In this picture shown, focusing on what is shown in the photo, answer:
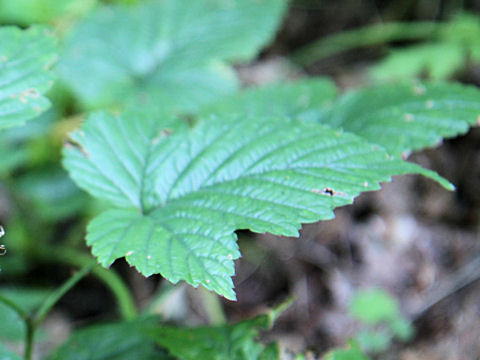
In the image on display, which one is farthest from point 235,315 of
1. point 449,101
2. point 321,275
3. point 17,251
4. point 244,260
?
point 449,101

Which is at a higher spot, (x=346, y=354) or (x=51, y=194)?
(x=346, y=354)

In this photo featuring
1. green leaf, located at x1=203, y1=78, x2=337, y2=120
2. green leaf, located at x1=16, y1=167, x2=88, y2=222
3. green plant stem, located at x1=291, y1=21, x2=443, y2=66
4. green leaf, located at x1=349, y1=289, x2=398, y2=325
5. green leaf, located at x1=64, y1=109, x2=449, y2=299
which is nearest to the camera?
green leaf, located at x1=64, y1=109, x2=449, y2=299

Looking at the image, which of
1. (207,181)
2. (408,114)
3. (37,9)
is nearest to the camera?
(207,181)

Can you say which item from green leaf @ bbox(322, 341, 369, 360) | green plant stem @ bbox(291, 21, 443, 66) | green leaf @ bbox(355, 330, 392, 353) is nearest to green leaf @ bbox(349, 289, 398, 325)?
green leaf @ bbox(355, 330, 392, 353)

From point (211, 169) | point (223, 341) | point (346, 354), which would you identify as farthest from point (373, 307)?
point (211, 169)

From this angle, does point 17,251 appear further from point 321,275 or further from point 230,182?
point 230,182

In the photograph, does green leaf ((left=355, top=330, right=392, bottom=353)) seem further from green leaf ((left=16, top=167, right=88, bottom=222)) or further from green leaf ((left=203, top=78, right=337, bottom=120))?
green leaf ((left=16, top=167, right=88, bottom=222))

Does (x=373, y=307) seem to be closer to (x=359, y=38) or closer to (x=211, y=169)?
(x=211, y=169)
